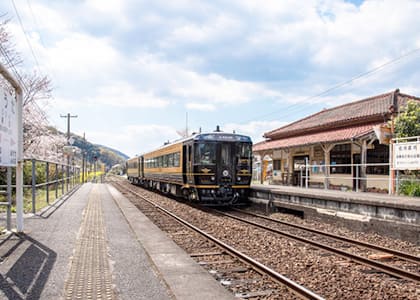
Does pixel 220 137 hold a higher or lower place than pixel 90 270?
higher

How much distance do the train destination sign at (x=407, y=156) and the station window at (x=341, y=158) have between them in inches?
286

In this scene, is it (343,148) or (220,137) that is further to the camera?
(343,148)

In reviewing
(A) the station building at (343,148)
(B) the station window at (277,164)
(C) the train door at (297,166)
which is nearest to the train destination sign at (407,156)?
(A) the station building at (343,148)

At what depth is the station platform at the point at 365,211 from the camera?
865 cm

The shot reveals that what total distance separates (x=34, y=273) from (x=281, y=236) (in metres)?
5.55

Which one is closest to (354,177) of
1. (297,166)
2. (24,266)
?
(297,166)

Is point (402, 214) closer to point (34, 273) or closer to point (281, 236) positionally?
point (281, 236)

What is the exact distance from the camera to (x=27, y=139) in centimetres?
2355

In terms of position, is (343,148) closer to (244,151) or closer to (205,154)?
(244,151)

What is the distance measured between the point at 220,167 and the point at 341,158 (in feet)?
28.7

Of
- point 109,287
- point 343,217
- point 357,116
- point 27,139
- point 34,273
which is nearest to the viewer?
point 109,287

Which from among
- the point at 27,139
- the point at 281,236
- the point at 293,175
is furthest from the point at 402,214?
the point at 27,139

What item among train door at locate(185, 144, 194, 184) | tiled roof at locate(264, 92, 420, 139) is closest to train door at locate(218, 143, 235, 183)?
train door at locate(185, 144, 194, 184)

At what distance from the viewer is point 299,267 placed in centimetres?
Answer: 616
